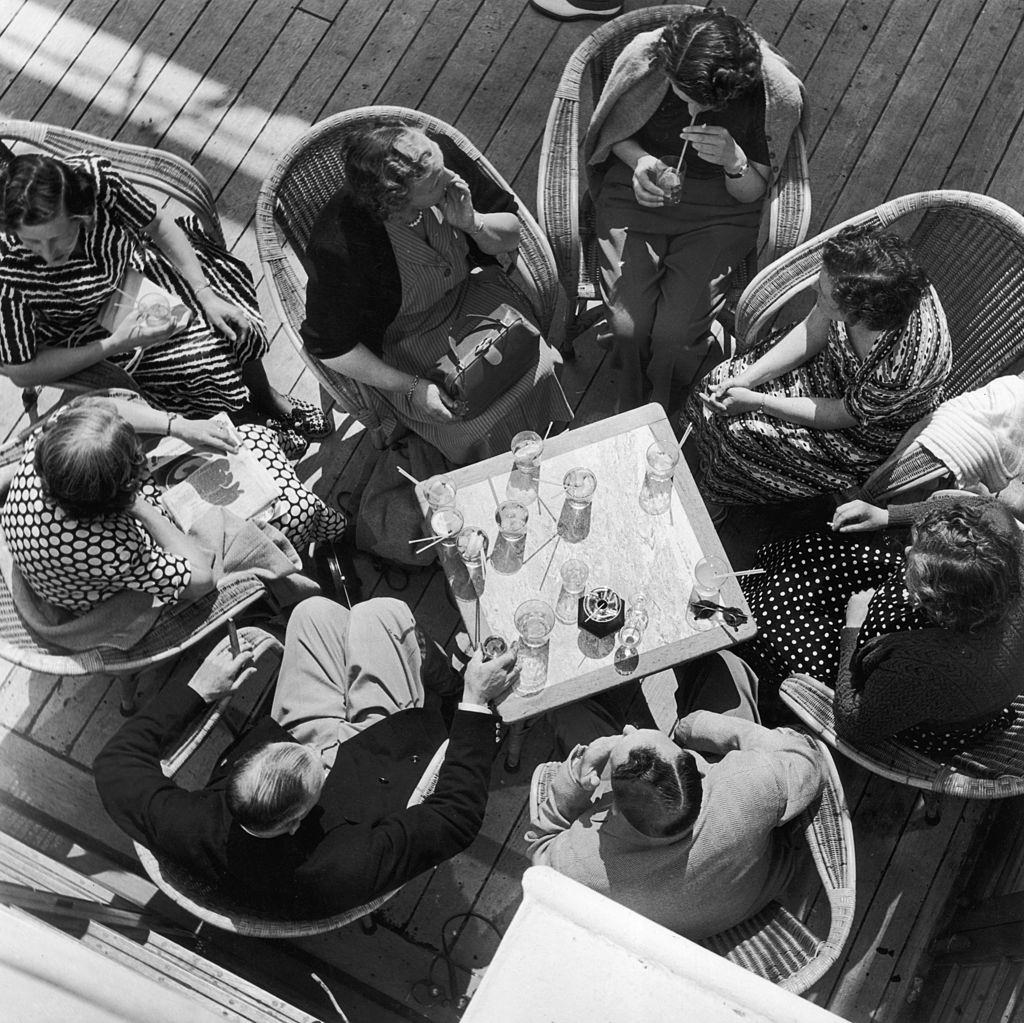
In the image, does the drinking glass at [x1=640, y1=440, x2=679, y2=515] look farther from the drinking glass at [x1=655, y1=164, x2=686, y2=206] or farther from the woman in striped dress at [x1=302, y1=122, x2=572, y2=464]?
the drinking glass at [x1=655, y1=164, x2=686, y2=206]

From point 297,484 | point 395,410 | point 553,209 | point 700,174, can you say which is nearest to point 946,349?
point 700,174

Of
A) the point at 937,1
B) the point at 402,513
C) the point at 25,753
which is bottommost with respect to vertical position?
the point at 25,753

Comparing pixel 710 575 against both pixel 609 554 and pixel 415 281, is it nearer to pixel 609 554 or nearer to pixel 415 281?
pixel 609 554

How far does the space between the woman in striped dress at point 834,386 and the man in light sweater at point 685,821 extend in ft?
3.09

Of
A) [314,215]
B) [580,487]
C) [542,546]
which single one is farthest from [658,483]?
[314,215]

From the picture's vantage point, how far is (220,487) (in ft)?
10.9

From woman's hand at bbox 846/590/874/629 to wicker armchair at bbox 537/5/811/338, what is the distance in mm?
1278

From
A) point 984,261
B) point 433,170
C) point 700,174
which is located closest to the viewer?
point 433,170

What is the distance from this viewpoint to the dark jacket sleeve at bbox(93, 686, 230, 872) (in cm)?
269

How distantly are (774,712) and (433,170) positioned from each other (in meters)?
2.09

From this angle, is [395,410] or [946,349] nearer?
[946,349]

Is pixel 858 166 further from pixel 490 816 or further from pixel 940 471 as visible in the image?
pixel 490 816

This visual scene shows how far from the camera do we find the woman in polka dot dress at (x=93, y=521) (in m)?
2.68

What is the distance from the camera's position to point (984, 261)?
11.1 feet
